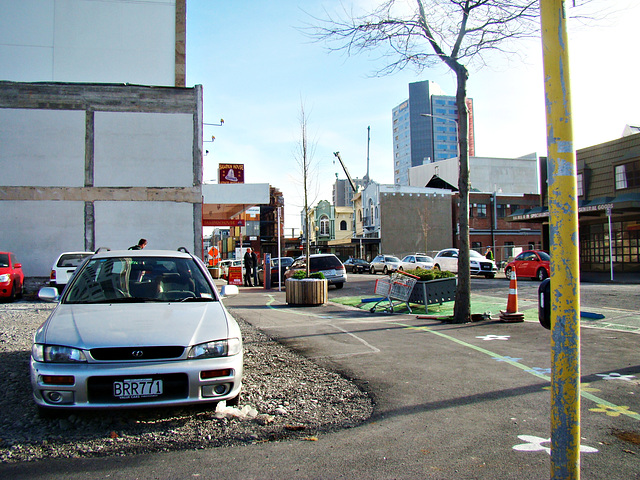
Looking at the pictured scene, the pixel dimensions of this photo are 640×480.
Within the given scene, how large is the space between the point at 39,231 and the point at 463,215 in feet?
53.4

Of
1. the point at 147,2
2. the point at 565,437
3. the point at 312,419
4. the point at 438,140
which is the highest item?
the point at 438,140

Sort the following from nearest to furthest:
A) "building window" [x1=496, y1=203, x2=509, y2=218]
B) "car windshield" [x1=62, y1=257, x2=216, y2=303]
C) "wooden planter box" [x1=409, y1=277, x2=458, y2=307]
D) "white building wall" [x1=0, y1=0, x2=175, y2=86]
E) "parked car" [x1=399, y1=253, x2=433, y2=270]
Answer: "car windshield" [x1=62, y1=257, x2=216, y2=303] < "wooden planter box" [x1=409, y1=277, x2=458, y2=307] < "white building wall" [x1=0, y1=0, x2=175, y2=86] < "parked car" [x1=399, y1=253, x2=433, y2=270] < "building window" [x1=496, y1=203, x2=509, y2=218]

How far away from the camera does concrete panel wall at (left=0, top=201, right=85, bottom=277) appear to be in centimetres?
1861

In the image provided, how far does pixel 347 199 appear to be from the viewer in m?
155

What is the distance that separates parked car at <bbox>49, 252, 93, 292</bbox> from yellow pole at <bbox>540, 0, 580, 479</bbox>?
14.3 meters

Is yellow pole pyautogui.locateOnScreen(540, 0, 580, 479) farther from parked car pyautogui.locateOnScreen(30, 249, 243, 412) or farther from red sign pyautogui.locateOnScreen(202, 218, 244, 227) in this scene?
red sign pyautogui.locateOnScreen(202, 218, 244, 227)

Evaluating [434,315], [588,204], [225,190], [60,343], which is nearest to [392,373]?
[60,343]

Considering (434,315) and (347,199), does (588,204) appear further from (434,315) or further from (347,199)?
(347,199)

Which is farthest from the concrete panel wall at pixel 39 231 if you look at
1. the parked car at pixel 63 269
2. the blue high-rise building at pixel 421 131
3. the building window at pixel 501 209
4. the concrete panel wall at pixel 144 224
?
the blue high-rise building at pixel 421 131

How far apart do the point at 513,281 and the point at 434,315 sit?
6.24 ft

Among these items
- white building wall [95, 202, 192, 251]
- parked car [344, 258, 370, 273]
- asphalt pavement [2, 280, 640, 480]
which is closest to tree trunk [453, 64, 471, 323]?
asphalt pavement [2, 280, 640, 480]

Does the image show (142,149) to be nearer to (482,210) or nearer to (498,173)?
(482,210)

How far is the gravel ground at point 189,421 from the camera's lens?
3631 millimetres

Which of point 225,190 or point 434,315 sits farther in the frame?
point 225,190
